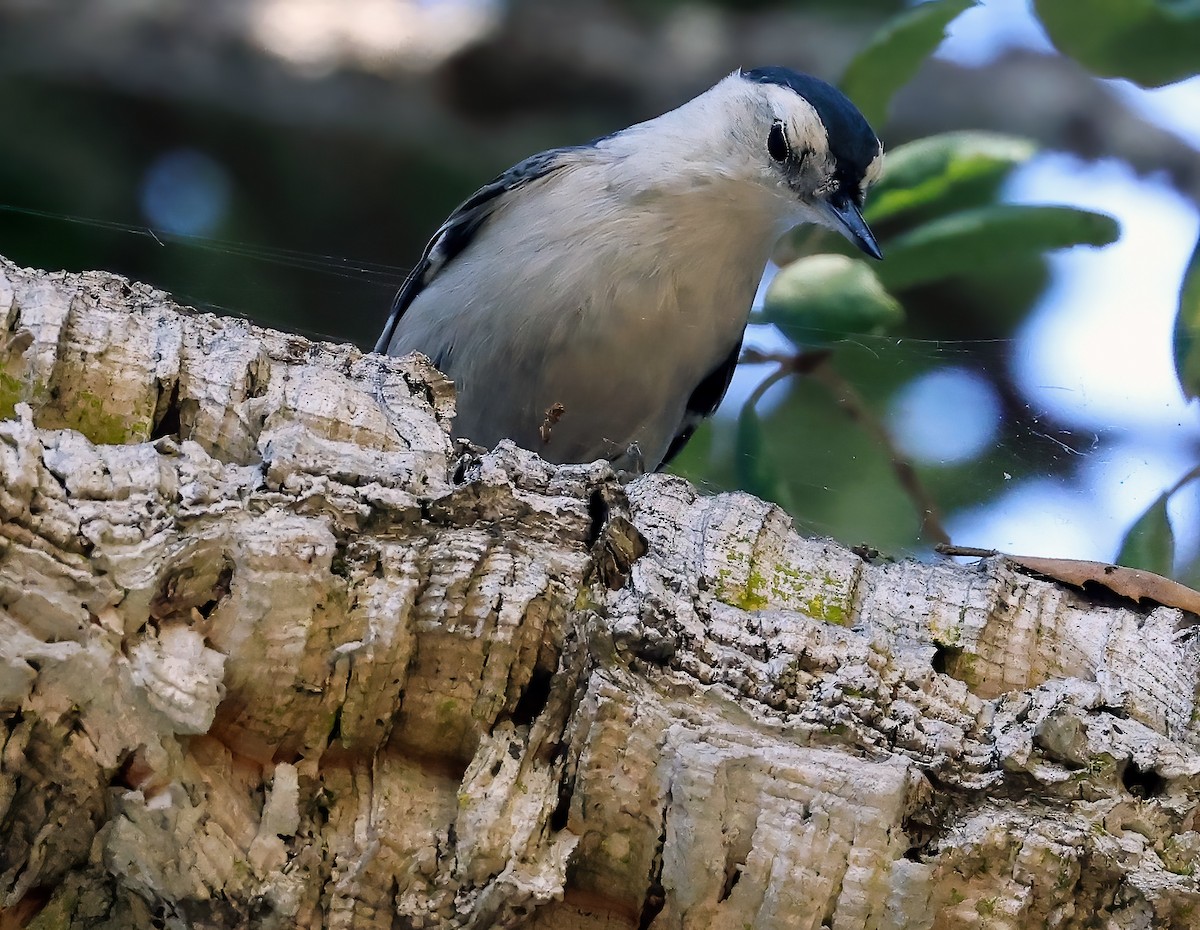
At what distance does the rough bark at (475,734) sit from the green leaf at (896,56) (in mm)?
1282

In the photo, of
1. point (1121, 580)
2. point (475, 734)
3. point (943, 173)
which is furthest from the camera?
point (943, 173)

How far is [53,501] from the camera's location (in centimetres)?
67

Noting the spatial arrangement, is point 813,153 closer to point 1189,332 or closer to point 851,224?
point 851,224

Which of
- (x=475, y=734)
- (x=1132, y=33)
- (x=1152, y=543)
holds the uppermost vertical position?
(x=1132, y=33)

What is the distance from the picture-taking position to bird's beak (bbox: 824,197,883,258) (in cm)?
129

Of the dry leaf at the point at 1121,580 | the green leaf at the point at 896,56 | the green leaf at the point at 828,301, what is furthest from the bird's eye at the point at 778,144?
the dry leaf at the point at 1121,580

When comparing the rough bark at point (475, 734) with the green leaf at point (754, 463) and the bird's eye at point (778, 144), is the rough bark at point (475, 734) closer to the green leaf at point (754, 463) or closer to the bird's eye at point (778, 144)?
the green leaf at point (754, 463)

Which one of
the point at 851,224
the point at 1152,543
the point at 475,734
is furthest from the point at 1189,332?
the point at 475,734

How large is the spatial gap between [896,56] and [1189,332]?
0.69 m

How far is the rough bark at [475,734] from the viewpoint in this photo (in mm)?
658

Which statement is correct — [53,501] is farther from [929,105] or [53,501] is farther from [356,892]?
[929,105]

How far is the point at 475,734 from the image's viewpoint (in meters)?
0.72

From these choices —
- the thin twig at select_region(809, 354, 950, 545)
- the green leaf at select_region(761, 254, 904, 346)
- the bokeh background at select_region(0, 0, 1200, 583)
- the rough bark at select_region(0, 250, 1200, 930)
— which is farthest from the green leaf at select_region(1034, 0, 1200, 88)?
the rough bark at select_region(0, 250, 1200, 930)

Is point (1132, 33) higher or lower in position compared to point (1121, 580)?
higher
